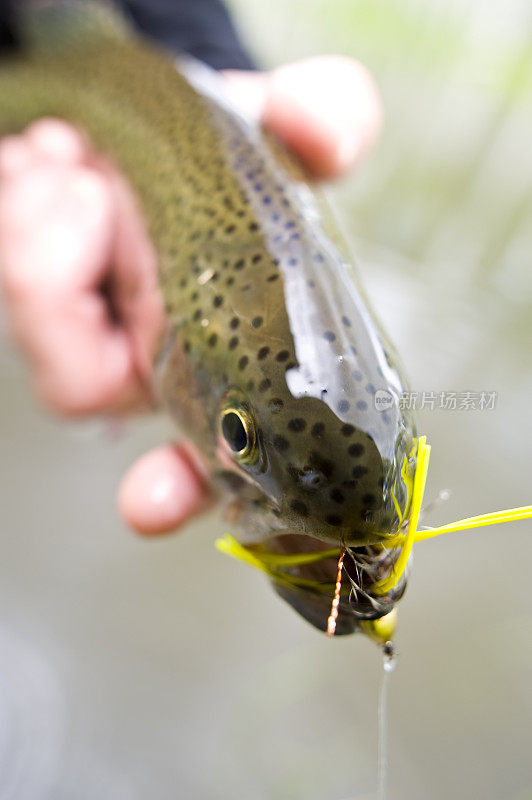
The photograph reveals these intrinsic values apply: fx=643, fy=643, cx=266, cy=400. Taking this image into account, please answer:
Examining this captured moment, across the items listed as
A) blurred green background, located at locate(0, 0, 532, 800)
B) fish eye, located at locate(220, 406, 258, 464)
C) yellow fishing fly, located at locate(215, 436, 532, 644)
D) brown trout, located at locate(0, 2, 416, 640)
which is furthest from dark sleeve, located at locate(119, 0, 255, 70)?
yellow fishing fly, located at locate(215, 436, 532, 644)

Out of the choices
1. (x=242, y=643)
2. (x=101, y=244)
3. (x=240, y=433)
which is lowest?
(x=242, y=643)

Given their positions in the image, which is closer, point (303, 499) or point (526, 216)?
point (303, 499)

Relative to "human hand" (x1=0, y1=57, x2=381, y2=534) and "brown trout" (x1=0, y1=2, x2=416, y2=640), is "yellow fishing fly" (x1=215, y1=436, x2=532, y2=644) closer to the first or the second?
"brown trout" (x1=0, y1=2, x2=416, y2=640)

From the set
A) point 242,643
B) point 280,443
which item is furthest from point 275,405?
point 242,643

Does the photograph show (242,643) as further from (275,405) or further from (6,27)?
(6,27)

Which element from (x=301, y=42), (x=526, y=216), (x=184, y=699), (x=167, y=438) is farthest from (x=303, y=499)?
(x=301, y=42)

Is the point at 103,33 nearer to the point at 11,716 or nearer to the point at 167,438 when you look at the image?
the point at 167,438
